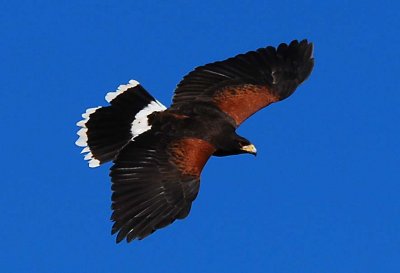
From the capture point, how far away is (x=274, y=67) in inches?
664

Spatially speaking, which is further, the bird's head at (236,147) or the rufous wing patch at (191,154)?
the bird's head at (236,147)

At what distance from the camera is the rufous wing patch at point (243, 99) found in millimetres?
15828

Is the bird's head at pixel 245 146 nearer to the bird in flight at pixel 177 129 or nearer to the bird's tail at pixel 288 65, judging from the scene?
the bird in flight at pixel 177 129

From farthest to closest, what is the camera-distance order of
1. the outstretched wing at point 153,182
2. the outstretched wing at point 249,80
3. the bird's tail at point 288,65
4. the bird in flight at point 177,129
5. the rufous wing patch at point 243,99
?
1. the bird's tail at point 288,65
2. the outstretched wing at point 249,80
3. the rufous wing patch at point 243,99
4. the bird in flight at point 177,129
5. the outstretched wing at point 153,182

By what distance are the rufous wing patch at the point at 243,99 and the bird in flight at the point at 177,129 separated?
1 cm

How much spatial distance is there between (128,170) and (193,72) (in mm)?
3072

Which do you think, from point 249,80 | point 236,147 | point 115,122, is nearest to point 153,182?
point 236,147

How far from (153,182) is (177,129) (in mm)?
1041

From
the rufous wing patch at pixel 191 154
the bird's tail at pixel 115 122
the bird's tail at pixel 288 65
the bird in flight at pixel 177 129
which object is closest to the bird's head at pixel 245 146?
the bird in flight at pixel 177 129

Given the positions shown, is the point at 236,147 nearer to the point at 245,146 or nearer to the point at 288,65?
the point at 245,146

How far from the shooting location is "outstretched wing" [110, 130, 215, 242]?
13.5 meters

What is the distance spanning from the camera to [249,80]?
1667 centimetres

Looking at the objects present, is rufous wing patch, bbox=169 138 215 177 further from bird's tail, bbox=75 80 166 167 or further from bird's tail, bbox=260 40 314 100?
bird's tail, bbox=260 40 314 100

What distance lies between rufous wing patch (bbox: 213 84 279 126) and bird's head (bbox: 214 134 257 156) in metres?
0.68
